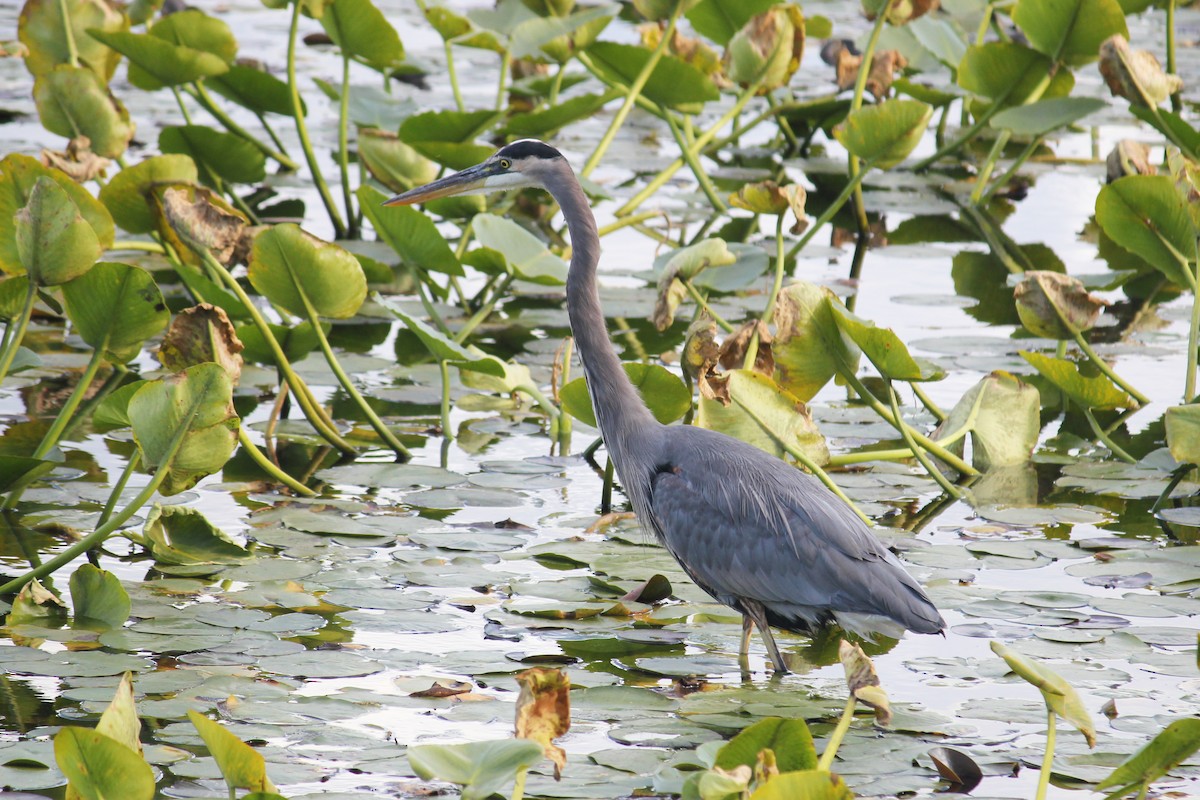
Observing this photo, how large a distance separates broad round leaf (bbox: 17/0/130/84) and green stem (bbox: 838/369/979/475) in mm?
4228

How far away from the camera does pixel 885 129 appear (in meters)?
6.23

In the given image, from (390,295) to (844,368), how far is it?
303 centimetres

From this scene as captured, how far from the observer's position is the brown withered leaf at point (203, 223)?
4.90m

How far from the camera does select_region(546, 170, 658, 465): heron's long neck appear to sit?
14.7ft

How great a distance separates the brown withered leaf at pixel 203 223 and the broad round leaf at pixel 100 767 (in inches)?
101

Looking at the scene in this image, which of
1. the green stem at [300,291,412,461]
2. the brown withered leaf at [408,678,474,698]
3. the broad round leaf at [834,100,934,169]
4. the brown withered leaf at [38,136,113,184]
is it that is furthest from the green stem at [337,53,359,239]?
the brown withered leaf at [408,678,474,698]

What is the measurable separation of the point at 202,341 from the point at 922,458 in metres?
2.34

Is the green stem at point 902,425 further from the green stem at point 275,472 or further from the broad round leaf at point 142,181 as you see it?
the broad round leaf at point 142,181

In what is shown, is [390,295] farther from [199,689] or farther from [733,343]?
[199,689]

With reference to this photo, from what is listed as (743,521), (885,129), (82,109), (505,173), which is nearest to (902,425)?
(743,521)

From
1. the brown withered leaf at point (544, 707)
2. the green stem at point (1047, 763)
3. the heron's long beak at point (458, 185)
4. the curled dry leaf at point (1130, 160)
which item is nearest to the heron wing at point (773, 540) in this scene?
the green stem at point (1047, 763)

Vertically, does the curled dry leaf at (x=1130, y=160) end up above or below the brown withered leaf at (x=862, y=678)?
above

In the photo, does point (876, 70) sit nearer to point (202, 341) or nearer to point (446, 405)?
point (446, 405)

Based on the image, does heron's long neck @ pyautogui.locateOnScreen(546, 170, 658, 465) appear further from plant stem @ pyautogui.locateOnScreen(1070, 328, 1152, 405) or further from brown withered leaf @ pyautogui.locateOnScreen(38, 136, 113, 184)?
brown withered leaf @ pyautogui.locateOnScreen(38, 136, 113, 184)
